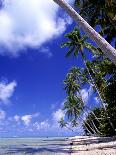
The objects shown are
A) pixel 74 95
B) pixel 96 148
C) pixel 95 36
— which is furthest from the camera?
pixel 74 95

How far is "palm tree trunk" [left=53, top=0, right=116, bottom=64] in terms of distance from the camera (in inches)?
381

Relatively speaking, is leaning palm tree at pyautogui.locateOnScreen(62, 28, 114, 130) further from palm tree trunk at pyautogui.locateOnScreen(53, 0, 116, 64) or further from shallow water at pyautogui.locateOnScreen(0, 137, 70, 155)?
palm tree trunk at pyautogui.locateOnScreen(53, 0, 116, 64)

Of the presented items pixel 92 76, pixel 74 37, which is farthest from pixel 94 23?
pixel 92 76

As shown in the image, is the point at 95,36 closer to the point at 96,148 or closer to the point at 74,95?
the point at 96,148

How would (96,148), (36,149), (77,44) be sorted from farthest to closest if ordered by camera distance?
(77,44)
(36,149)
(96,148)

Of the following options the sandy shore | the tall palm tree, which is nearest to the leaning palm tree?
the tall palm tree

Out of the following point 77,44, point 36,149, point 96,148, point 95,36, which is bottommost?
point 95,36

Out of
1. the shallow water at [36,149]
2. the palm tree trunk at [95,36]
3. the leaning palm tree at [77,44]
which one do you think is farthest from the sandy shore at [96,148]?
the leaning palm tree at [77,44]

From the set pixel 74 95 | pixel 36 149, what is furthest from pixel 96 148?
pixel 74 95

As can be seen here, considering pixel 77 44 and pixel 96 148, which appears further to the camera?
pixel 77 44

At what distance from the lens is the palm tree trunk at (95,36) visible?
9.67m

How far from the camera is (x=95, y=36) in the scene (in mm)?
10078

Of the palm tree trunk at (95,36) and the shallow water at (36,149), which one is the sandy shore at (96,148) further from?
the palm tree trunk at (95,36)

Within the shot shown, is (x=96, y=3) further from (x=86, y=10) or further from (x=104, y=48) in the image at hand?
(x=104, y=48)
